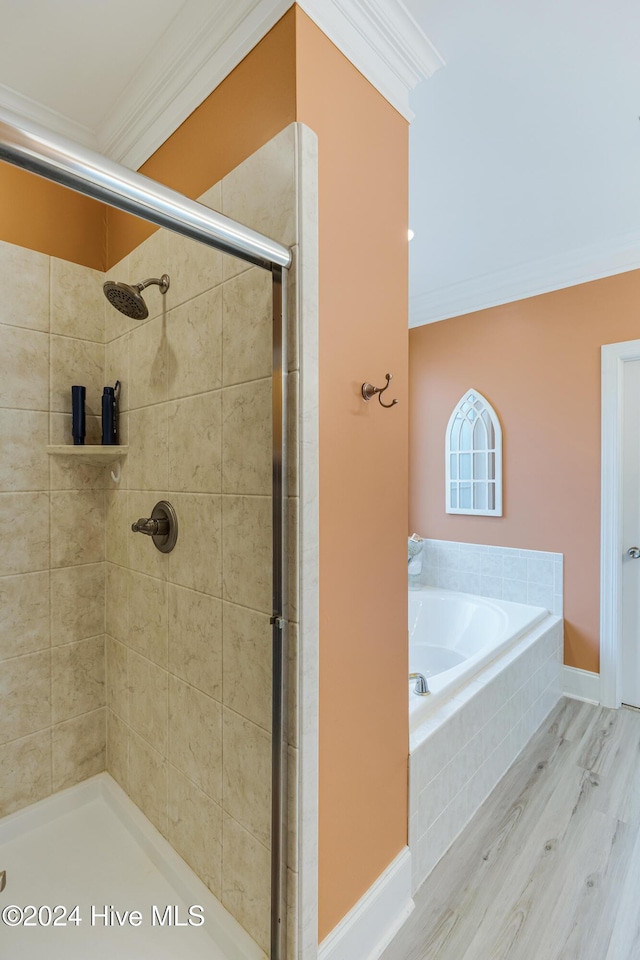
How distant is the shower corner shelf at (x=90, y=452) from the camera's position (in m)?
1.58

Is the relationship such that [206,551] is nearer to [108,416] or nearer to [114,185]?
[108,416]

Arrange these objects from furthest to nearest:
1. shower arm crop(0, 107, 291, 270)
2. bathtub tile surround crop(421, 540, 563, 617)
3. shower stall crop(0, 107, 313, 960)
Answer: bathtub tile surround crop(421, 540, 563, 617) → shower stall crop(0, 107, 313, 960) → shower arm crop(0, 107, 291, 270)

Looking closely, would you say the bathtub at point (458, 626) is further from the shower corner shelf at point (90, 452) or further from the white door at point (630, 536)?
the shower corner shelf at point (90, 452)

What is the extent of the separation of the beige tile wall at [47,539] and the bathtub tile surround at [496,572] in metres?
2.21

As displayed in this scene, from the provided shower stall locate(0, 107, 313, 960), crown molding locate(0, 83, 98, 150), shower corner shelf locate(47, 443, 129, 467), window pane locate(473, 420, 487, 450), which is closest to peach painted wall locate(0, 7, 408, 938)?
shower stall locate(0, 107, 313, 960)

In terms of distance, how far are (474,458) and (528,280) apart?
1.12 m

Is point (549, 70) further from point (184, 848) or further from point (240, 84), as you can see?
point (184, 848)

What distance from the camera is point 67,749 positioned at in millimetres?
1685

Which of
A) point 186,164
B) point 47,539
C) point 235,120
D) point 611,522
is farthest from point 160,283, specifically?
point 611,522

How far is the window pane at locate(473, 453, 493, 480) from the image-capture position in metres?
2.98

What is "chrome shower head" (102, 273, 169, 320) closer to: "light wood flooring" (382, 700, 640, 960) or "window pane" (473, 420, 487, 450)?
"light wood flooring" (382, 700, 640, 960)

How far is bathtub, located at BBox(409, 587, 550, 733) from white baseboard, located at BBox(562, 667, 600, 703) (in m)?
0.36

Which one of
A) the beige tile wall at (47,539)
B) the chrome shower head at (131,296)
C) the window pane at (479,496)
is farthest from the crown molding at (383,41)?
the window pane at (479,496)

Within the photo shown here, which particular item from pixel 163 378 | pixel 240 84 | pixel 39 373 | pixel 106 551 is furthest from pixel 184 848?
pixel 240 84
